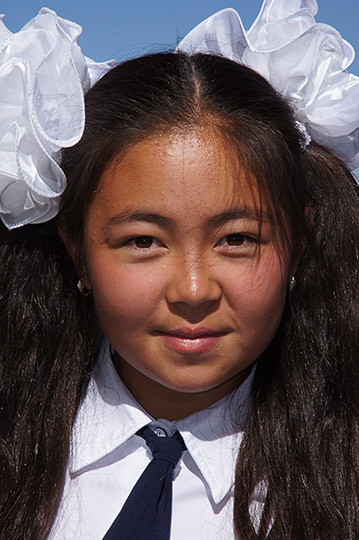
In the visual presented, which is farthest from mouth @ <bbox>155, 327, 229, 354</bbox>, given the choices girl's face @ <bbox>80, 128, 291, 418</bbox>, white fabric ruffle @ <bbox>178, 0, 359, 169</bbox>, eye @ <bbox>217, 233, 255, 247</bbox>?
white fabric ruffle @ <bbox>178, 0, 359, 169</bbox>

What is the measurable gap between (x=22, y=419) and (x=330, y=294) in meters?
0.75

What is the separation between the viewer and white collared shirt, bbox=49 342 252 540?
173 cm

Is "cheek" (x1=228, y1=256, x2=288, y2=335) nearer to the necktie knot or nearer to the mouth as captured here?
the mouth

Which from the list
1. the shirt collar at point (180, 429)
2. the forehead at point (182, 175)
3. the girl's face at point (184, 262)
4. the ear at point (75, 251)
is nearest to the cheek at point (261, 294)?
the girl's face at point (184, 262)

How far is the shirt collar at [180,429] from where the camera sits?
1759 mm

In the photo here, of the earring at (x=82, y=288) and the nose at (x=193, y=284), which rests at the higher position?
the nose at (x=193, y=284)

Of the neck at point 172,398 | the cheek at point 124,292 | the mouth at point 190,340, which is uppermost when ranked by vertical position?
the cheek at point 124,292

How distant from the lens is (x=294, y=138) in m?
1.80

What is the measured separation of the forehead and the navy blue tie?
54 centimetres

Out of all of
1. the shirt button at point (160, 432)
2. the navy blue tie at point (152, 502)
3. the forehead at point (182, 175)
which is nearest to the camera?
the forehead at point (182, 175)

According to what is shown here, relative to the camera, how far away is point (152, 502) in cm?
170

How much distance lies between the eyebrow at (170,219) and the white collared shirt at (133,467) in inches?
16.7

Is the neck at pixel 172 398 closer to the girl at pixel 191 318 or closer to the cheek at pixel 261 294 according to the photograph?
the girl at pixel 191 318

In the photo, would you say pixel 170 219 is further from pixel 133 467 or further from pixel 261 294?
pixel 133 467
